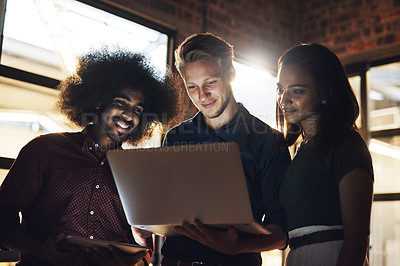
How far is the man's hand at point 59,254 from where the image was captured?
163 cm

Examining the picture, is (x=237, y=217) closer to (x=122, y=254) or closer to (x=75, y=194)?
(x=122, y=254)

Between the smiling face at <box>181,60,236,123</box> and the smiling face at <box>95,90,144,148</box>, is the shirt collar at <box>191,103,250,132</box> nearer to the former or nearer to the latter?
the smiling face at <box>181,60,236,123</box>

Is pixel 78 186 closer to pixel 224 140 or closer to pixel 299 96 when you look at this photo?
pixel 224 140

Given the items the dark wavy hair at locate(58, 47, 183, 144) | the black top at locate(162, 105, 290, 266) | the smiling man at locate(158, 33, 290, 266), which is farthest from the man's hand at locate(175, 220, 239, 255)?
the dark wavy hair at locate(58, 47, 183, 144)

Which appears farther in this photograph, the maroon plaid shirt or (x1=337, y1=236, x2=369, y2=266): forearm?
the maroon plaid shirt

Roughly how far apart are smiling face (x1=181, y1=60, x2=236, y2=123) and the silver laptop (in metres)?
0.64

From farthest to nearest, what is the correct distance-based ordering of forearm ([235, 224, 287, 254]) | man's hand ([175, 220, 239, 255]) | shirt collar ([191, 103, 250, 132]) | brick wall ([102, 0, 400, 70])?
brick wall ([102, 0, 400, 70]) < shirt collar ([191, 103, 250, 132]) < forearm ([235, 224, 287, 254]) < man's hand ([175, 220, 239, 255])

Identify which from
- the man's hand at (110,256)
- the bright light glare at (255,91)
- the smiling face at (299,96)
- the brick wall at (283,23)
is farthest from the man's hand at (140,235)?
the bright light glare at (255,91)

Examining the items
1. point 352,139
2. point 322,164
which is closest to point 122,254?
point 322,164

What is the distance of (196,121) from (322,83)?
0.61 m

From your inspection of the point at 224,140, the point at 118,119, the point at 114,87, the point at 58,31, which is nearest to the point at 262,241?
the point at 224,140

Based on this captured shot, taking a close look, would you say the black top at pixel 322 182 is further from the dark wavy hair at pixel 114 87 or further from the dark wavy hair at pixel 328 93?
the dark wavy hair at pixel 114 87

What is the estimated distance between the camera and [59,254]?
1.64 metres

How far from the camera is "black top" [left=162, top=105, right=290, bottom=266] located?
1787 mm
